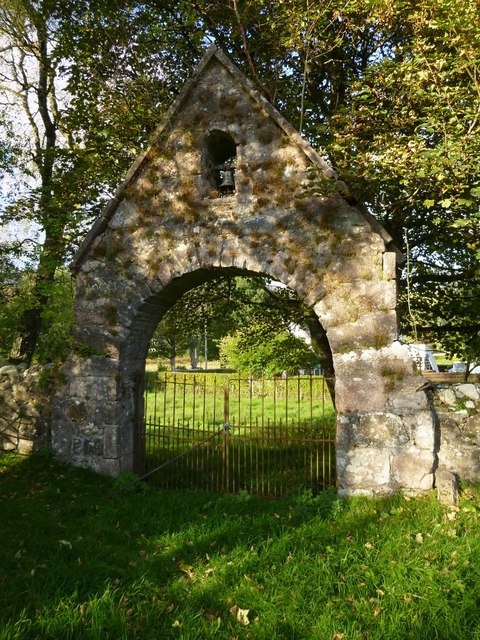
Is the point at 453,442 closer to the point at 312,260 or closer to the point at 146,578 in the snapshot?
the point at 312,260

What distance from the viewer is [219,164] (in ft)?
23.1

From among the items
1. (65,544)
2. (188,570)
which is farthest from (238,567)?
(65,544)

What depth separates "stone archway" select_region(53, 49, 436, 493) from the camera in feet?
18.4

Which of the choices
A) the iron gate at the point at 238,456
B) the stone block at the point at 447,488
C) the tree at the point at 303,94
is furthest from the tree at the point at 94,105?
the stone block at the point at 447,488

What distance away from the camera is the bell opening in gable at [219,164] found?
21.6 ft

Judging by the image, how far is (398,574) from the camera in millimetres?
3811

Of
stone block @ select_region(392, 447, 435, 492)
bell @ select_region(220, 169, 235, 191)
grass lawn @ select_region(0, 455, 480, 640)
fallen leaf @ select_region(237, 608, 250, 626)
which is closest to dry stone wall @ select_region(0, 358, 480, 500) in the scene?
stone block @ select_region(392, 447, 435, 492)

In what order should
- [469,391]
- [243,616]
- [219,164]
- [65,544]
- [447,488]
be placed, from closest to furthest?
1. [243,616]
2. [65,544]
3. [447,488]
4. [469,391]
5. [219,164]

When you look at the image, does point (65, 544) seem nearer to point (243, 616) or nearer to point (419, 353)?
point (243, 616)

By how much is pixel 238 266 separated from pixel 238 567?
363cm

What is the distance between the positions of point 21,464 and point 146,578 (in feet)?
12.6

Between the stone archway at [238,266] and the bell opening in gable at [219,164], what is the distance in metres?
0.04

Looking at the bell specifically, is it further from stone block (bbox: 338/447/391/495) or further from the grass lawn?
the grass lawn

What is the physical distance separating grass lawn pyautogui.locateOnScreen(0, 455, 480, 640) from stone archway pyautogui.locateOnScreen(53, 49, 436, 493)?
0.83 m
